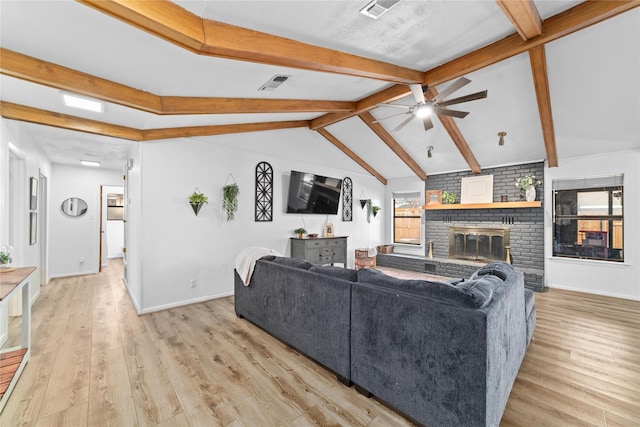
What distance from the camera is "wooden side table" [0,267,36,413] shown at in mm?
1994

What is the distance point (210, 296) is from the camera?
4441 millimetres

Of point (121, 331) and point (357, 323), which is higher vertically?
point (357, 323)

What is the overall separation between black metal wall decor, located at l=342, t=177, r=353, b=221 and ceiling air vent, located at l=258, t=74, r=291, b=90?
402 cm

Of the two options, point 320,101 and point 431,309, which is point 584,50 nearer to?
point 320,101

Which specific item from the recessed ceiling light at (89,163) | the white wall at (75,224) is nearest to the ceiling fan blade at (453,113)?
the recessed ceiling light at (89,163)

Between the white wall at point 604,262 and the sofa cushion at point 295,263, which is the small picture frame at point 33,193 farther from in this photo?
the white wall at point 604,262

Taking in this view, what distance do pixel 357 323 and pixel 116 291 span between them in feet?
15.7

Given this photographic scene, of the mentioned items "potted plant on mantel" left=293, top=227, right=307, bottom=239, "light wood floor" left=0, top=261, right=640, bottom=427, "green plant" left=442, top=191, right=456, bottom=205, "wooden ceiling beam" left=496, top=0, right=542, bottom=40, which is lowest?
"light wood floor" left=0, top=261, right=640, bottom=427

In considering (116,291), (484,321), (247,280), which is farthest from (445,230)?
(116,291)

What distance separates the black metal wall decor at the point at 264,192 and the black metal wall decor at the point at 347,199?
2.26 m

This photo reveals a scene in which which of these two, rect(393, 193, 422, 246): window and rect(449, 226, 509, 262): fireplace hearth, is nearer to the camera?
rect(449, 226, 509, 262): fireplace hearth

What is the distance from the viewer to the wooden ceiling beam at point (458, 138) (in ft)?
14.0

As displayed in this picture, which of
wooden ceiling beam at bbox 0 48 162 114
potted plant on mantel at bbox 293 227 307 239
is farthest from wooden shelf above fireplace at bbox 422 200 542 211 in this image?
wooden ceiling beam at bbox 0 48 162 114

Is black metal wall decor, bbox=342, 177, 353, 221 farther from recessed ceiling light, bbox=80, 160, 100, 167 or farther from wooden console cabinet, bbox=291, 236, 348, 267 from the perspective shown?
recessed ceiling light, bbox=80, 160, 100, 167
